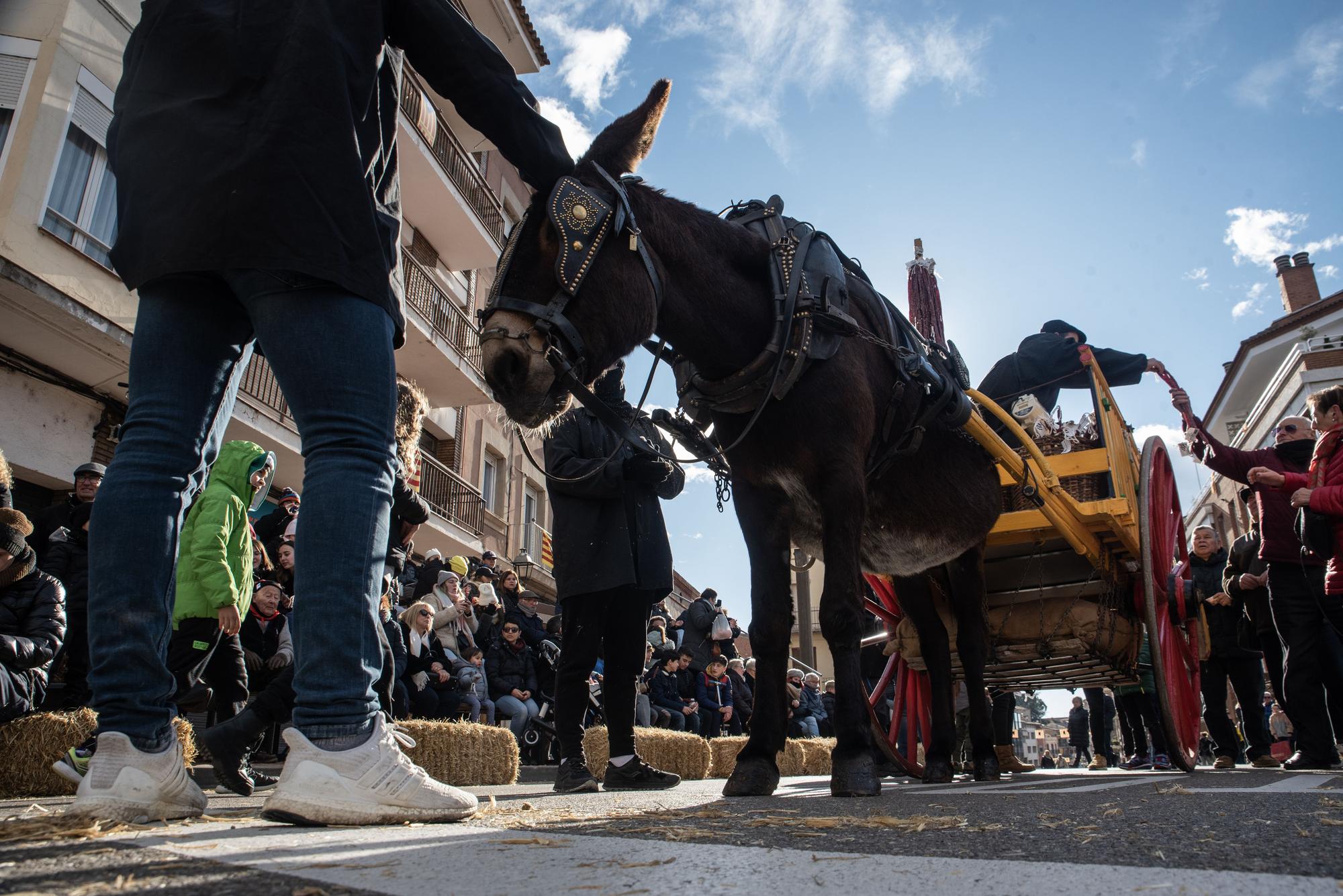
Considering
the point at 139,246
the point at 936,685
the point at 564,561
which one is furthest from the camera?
the point at 936,685

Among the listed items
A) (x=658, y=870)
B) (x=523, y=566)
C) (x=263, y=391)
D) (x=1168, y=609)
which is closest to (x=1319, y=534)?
(x=1168, y=609)

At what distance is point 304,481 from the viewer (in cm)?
189

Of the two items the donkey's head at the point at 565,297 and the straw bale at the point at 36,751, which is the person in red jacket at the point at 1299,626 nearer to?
the donkey's head at the point at 565,297

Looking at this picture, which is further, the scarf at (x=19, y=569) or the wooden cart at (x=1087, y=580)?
the wooden cart at (x=1087, y=580)

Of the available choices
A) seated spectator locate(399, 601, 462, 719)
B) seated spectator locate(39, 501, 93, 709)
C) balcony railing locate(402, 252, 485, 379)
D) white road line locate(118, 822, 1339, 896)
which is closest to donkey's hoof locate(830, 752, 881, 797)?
white road line locate(118, 822, 1339, 896)

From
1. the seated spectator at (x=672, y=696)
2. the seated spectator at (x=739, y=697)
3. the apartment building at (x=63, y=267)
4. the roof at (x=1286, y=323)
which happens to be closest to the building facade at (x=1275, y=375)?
the roof at (x=1286, y=323)

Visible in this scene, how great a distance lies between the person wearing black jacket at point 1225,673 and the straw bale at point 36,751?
7.01 metres

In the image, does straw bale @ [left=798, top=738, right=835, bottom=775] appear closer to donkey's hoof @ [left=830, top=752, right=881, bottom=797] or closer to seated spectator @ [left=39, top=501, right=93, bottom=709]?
seated spectator @ [left=39, top=501, right=93, bottom=709]

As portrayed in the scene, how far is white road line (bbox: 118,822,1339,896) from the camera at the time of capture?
1022 mm

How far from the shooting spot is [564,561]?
4242 millimetres

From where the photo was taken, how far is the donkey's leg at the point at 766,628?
3.05 m

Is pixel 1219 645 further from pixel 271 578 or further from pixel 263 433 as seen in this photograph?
pixel 263 433

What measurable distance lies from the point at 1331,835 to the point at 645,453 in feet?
10.6

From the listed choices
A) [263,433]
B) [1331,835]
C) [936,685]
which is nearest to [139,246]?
[1331,835]
